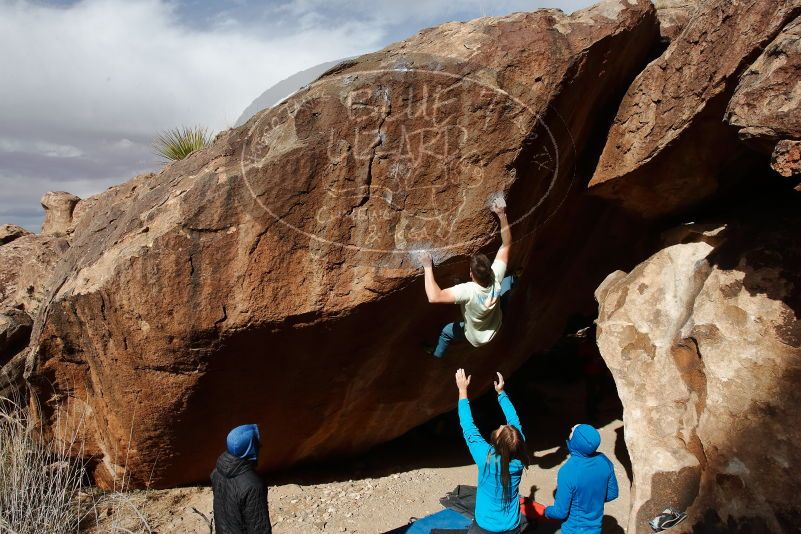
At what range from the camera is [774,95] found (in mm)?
2830

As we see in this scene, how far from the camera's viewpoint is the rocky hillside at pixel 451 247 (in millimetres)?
3334

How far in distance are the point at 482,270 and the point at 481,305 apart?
0.80ft

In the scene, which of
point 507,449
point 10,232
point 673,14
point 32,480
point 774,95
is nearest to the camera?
point 774,95

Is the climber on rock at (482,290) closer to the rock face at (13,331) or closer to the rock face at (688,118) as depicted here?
the rock face at (688,118)

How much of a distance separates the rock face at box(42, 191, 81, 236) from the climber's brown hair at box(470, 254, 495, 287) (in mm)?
6572

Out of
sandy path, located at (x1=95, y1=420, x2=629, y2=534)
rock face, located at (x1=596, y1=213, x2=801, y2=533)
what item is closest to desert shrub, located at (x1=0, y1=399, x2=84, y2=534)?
sandy path, located at (x1=95, y1=420, x2=629, y2=534)

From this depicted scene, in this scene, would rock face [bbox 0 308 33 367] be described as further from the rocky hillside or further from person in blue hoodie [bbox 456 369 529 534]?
person in blue hoodie [bbox 456 369 529 534]

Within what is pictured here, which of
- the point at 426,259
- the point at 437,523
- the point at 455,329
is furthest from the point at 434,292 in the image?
the point at 437,523

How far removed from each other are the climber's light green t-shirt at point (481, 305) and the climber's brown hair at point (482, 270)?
5 centimetres

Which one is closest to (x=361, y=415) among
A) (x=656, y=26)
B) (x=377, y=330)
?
(x=377, y=330)

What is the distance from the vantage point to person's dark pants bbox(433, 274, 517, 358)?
3.71 meters

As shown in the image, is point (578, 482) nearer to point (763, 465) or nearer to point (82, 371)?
point (763, 465)

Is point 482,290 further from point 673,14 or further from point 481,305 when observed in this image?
point 673,14

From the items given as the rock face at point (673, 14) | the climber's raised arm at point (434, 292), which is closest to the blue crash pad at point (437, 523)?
the climber's raised arm at point (434, 292)
